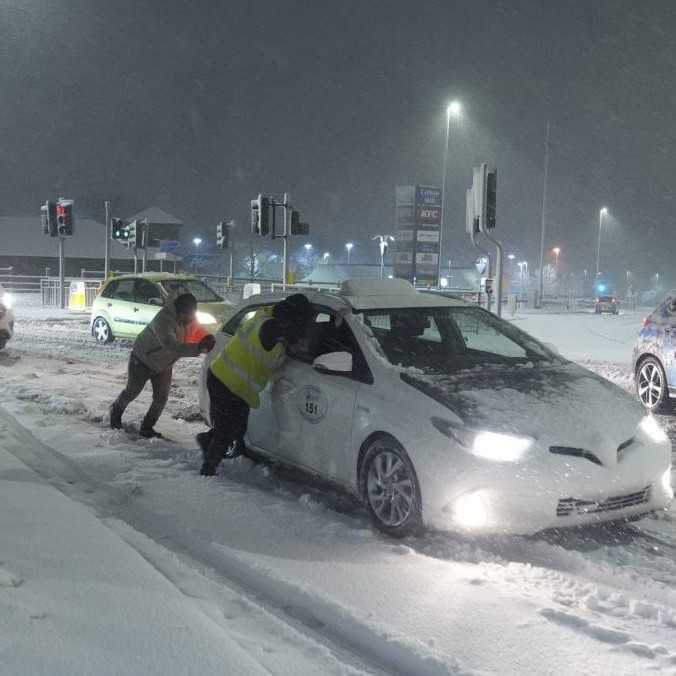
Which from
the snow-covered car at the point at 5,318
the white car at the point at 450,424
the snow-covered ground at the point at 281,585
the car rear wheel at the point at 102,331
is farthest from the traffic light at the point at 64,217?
the white car at the point at 450,424

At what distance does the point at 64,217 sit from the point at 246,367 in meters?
26.3

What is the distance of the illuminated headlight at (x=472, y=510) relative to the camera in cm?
436

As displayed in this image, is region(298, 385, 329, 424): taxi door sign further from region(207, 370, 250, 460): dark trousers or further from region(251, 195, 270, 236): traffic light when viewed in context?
region(251, 195, 270, 236): traffic light

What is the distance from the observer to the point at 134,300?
16.9 metres

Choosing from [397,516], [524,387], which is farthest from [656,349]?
[397,516]

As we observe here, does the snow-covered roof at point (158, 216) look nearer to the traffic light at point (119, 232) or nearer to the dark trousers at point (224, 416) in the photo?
the traffic light at point (119, 232)

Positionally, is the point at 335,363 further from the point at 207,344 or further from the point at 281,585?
the point at 207,344

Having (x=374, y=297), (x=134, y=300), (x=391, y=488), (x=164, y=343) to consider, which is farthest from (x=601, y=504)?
(x=134, y=300)

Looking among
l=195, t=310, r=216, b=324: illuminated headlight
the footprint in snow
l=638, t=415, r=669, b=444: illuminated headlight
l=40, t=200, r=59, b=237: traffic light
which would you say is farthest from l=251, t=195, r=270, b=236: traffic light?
the footprint in snow

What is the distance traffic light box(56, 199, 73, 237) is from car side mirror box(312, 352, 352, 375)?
26.7 metres

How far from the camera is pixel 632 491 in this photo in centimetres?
462

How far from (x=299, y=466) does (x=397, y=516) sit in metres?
1.14

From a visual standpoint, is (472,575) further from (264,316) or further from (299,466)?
(264,316)

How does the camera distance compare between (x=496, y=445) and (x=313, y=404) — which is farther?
(x=313, y=404)
